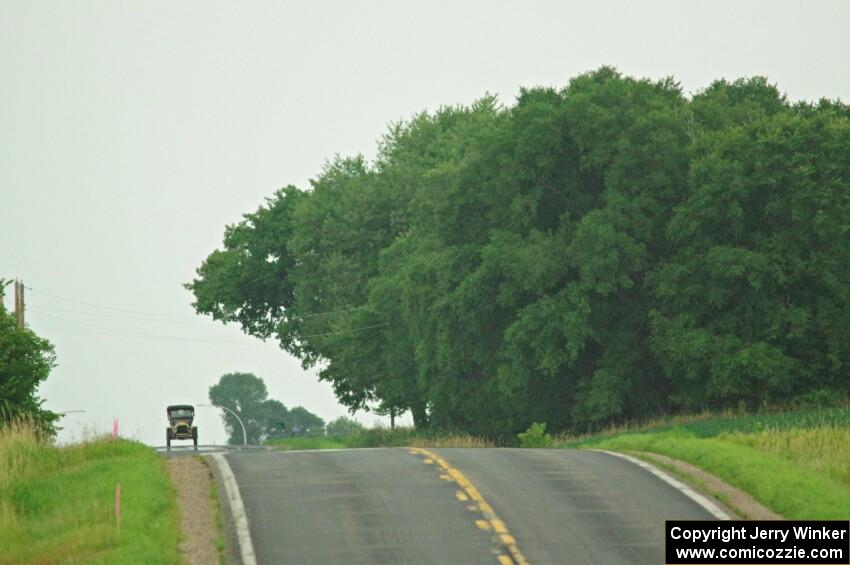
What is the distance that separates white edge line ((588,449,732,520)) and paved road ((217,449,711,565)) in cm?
18

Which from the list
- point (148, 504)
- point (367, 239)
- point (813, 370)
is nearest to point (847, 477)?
point (148, 504)

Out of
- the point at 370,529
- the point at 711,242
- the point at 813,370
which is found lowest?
the point at 370,529

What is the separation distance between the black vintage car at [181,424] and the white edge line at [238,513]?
43149 mm

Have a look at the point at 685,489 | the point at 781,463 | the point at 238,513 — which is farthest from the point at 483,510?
the point at 781,463

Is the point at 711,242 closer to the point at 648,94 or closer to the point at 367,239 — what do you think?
the point at 648,94

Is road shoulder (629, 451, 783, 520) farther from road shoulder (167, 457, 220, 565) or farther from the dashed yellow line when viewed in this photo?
road shoulder (167, 457, 220, 565)

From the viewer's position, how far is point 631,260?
196 feet

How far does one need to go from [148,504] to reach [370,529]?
3.85 m

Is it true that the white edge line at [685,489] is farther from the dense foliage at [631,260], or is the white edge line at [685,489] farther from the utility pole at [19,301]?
the utility pole at [19,301]

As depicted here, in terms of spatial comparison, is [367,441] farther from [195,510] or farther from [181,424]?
[195,510]

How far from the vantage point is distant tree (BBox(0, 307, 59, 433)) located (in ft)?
150

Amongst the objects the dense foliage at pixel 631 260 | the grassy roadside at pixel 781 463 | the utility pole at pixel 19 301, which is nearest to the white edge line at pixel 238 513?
the grassy roadside at pixel 781 463

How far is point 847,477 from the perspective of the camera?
2838 cm

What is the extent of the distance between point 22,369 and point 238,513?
23914mm
